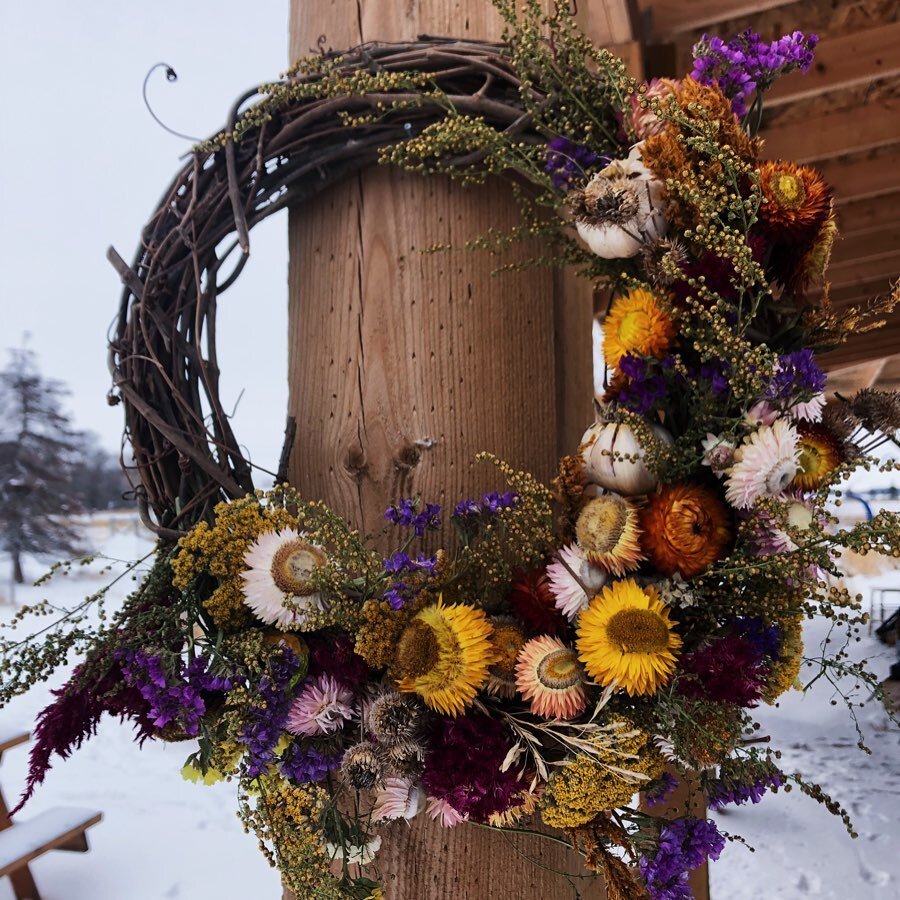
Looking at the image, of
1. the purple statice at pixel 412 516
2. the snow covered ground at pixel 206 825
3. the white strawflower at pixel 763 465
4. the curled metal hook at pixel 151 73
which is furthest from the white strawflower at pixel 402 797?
the curled metal hook at pixel 151 73

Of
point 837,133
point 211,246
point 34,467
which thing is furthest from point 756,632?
point 837,133

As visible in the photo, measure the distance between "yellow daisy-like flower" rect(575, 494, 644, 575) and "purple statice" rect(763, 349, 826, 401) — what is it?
147 mm

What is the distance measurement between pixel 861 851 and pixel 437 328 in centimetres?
309

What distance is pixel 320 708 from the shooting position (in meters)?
0.68

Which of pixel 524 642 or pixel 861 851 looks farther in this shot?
pixel 861 851

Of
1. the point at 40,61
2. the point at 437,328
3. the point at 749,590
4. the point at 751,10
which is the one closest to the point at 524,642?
the point at 749,590

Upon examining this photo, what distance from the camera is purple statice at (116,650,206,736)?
637 millimetres

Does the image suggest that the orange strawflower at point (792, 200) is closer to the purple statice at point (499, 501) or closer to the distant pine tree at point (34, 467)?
the purple statice at point (499, 501)

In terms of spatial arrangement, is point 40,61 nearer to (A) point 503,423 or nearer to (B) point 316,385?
(B) point 316,385

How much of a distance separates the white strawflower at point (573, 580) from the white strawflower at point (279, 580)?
21cm

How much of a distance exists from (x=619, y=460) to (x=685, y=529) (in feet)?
0.25

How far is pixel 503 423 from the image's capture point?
0.83 metres

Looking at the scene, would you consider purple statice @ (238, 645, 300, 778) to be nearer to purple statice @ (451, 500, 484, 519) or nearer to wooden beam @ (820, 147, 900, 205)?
purple statice @ (451, 500, 484, 519)

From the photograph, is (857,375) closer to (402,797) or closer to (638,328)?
(638,328)
